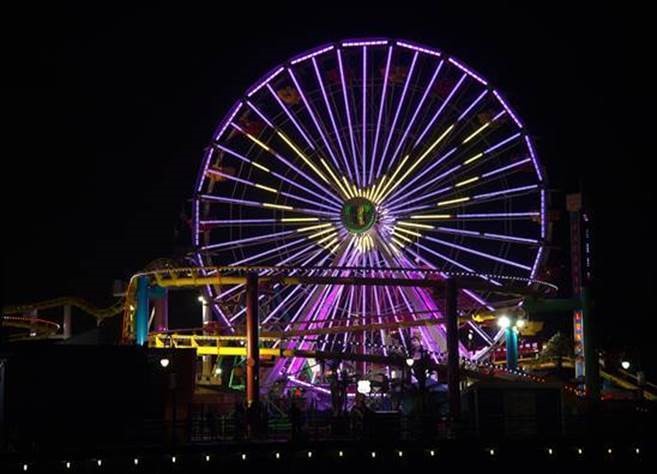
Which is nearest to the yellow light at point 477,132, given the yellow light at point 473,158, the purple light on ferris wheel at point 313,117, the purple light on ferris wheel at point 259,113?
the yellow light at point 473,158

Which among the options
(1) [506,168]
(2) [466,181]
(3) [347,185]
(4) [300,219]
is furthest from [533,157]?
(4) [300,219]

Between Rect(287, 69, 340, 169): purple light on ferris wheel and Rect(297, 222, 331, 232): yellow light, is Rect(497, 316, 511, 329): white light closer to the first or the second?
Rect(297, 222, 331, 232): yellow light

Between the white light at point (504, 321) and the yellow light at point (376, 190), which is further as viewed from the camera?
the white light at point (504, 321)

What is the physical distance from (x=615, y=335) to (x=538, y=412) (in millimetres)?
51242

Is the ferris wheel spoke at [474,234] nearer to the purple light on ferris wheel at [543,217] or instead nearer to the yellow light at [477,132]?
the purple light on ferris wheel at [543,217]

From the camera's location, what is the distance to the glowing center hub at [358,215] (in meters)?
52.9

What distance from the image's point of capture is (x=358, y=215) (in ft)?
174

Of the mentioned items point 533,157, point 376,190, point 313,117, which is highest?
point 313,117

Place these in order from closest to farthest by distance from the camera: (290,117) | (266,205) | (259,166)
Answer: (266,205) < (290,117) < (259,166)

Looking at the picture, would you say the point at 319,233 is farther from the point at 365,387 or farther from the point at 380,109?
the point at 365,387

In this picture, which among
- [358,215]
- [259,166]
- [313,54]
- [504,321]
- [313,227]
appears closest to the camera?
[358,215]

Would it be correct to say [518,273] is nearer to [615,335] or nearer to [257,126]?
[257,126]

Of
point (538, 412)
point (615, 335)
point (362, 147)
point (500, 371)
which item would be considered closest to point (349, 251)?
point (362, 147)

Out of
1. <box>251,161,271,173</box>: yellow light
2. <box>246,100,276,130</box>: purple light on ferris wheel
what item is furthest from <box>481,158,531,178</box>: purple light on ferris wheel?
<box>246,100,276,130</box>: purple light on ferris wheel
